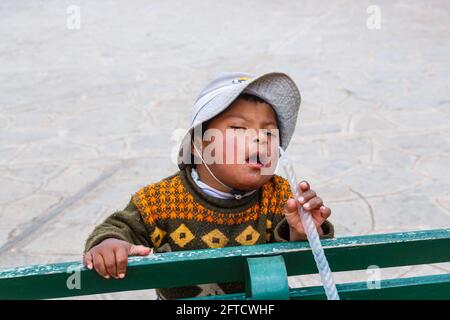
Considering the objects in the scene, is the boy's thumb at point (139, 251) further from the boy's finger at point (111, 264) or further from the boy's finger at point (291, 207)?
the boy's finger at point (291, 207)

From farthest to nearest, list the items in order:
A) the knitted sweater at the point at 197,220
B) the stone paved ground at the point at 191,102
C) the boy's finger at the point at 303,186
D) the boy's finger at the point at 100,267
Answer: the stone paved ground at the point at 191,102 → the knitted sweater at the point at 197,220 → the boy's finger at the point at 303,186 → the boy's finger at the point at 100,267

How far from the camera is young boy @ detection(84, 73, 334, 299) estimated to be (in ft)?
4.89

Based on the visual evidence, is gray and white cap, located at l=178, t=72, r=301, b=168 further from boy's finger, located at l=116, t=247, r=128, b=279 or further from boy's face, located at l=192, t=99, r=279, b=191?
boy's finger, located at l=116, t=247, r=128, b=279

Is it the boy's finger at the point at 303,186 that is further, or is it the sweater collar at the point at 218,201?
the sweater collar at the point at 218,201

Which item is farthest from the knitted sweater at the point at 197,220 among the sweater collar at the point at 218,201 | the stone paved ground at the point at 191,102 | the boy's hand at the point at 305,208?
the stone paved ground at the point at 191,102

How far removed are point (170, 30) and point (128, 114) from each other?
314 cm

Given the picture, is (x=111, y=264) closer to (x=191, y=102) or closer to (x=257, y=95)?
(x=257, y=95)

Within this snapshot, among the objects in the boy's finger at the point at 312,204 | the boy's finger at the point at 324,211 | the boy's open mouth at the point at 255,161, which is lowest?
the boy's finger at the point at 324,211

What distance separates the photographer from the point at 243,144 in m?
1.49

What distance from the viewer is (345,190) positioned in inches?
142

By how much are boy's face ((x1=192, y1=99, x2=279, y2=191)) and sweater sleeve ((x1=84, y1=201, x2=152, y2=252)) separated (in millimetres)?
235

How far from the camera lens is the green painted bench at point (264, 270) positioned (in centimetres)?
115

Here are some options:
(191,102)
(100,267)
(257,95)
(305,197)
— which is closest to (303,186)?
(305,197)

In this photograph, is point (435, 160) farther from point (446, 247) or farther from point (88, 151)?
point (446, 247)
